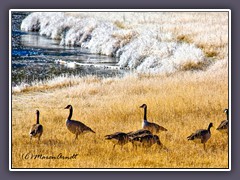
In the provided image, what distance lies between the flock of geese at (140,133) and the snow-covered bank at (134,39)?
97cm

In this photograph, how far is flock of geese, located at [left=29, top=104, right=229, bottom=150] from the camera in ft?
40.4

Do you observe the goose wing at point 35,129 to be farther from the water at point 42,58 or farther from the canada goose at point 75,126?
the water at point 42,58

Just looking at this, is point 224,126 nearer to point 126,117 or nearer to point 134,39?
point 126,117

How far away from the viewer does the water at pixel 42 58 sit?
41.0ft

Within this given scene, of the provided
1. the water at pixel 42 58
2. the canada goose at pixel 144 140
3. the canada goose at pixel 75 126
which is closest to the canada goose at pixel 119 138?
the canada goose at pixel 144 140

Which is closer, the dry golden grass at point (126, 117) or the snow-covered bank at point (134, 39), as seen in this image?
the dry golden grass at point (126, 117)

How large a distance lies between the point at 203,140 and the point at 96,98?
6.90 ft

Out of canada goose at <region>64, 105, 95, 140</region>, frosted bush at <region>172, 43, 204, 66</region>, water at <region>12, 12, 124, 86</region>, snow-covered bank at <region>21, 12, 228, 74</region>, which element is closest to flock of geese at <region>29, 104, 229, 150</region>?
canada goose at <region>64, 105, 95, 140</region>

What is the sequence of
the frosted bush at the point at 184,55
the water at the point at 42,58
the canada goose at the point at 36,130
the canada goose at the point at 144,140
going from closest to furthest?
the canada goose at the point at 144,140 → the canada goose at the point at 36,130 → the water at the point at 42,58 → the frosted bush at the point at 184,55

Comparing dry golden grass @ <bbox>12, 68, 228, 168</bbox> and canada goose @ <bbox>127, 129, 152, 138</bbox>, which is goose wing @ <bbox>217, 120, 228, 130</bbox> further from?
canada goose @ <bbox>127, 129, 152, 138</bbox>

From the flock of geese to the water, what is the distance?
2.31 ft

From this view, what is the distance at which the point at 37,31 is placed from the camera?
42.7 feet

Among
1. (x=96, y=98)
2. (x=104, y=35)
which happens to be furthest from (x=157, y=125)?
(x=104, y=35)

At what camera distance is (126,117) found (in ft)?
41.6
